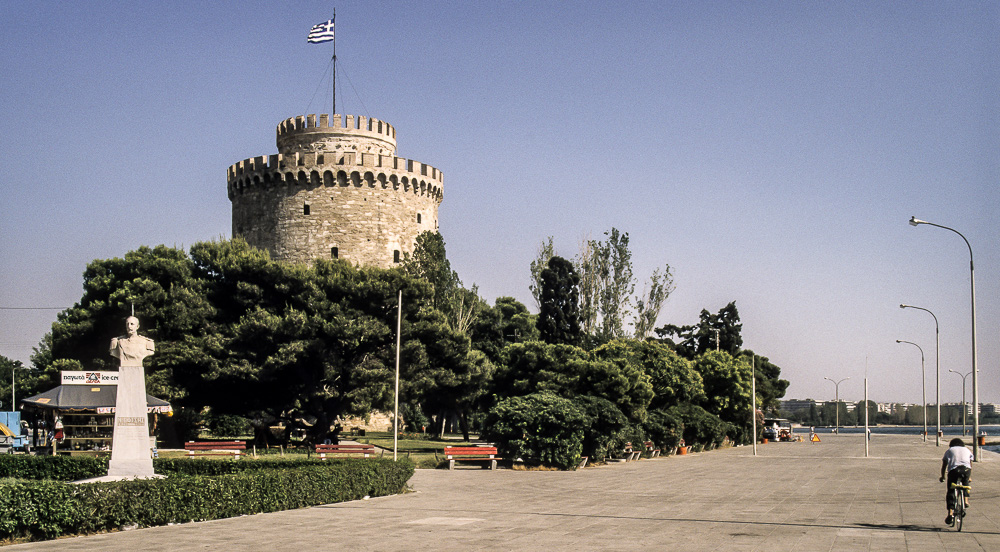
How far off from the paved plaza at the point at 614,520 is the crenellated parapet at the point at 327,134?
35.6 meters

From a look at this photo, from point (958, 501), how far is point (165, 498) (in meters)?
13.8

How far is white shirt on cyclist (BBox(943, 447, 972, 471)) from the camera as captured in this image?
15.9 metres

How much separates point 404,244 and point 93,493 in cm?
4468

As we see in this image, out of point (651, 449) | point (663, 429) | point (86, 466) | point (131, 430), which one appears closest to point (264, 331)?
point (86, 466)

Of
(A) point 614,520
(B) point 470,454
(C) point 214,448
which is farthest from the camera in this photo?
(C) point 214,448

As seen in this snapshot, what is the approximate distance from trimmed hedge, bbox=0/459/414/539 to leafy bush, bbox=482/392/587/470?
39.3ft

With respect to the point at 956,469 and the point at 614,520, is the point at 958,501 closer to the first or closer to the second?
the point at 956,469

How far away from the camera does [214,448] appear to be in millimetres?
36625

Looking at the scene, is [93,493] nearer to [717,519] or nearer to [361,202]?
[717,519]

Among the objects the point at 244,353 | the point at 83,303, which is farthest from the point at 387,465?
the point at 83,303

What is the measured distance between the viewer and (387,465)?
71.2 ft

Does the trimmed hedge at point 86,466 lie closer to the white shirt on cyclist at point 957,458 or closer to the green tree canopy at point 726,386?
the white shirt on cyclist at point 957,458

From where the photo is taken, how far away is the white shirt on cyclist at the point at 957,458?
15930mm

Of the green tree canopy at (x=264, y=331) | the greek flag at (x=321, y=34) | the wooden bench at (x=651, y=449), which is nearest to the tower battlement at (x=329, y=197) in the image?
the greek flag at (x=321, y=34)
